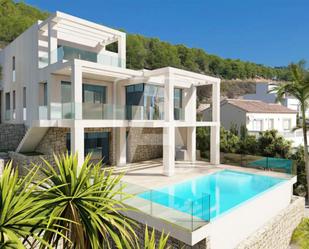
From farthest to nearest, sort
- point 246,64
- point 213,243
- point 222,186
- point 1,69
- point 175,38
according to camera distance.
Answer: point 246,64
point 175,38
point 1,69
point 222,186
point 213,243

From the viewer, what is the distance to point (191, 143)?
22906 mm

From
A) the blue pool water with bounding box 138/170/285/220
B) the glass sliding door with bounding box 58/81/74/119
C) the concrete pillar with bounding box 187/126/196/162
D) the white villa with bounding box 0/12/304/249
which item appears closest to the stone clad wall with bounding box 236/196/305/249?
the white villa with bounding box 0/12/304/249

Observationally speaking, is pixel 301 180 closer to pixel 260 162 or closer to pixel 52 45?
pixel 260 162

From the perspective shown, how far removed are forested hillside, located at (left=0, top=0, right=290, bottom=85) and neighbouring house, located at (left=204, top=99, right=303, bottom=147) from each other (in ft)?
16.3

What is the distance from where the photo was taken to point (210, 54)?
7831cm

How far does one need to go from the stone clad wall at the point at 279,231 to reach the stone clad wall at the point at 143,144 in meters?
12.6

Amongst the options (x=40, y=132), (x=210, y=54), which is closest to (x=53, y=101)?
(x=40, y=132)

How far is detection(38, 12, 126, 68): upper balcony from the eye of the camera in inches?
637

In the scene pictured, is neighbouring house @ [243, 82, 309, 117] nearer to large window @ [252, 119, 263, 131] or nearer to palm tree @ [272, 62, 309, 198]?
large window @ [252, 119, 263, 131]

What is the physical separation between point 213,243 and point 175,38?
229ft

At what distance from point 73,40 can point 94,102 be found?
17.0 ft

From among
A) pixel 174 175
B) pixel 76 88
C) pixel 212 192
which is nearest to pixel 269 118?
pixel 174 175

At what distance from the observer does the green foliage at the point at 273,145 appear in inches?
801

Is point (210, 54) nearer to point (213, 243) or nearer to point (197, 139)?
point (197, 139)
